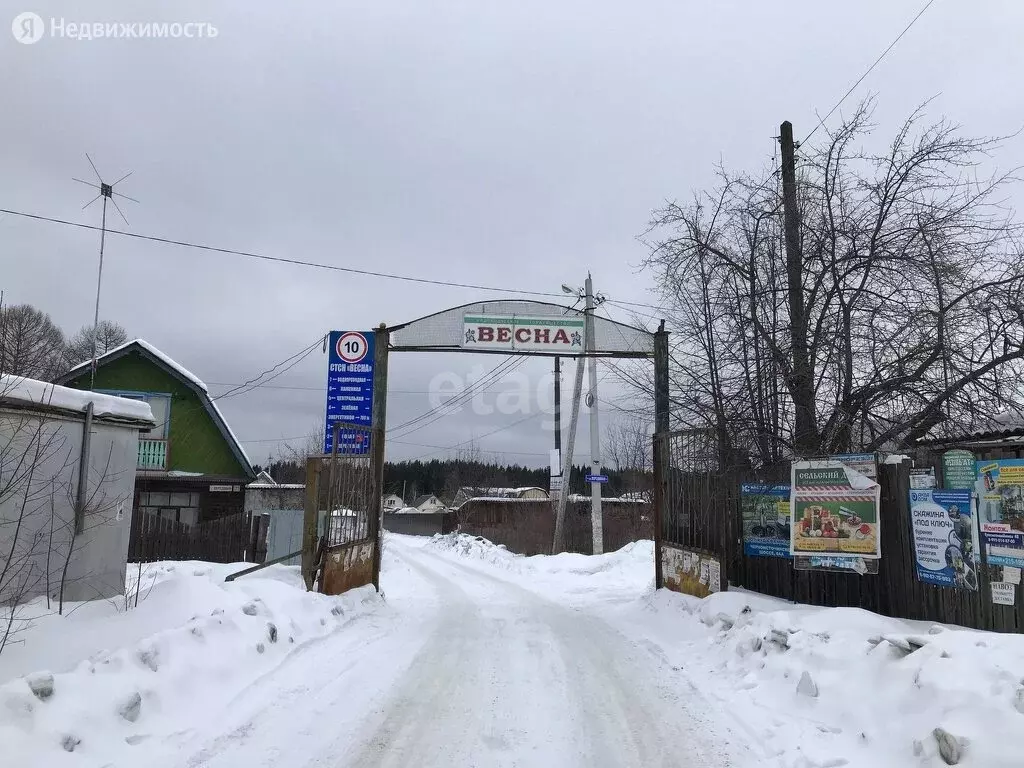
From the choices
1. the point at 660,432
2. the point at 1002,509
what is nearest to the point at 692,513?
the point at 660,432

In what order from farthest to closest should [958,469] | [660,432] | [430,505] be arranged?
[430,505], [660,432], [958,469]

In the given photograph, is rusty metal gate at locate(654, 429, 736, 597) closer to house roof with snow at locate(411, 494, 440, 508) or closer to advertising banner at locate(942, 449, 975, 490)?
advertising banner at locate(942, 449, 975, 490)

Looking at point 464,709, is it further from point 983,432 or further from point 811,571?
point 983,432

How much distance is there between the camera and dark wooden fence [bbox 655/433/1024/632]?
7384mm

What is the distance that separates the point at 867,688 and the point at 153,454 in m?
24.7

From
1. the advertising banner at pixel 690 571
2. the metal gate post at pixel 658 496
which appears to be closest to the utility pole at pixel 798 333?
the advertising banner at pixel 690 571

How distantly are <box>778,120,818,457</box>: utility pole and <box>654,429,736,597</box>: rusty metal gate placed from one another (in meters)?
1.46

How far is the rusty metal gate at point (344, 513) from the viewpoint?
11078 millimetres

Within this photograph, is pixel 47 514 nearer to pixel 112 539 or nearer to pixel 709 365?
pixel 112 539

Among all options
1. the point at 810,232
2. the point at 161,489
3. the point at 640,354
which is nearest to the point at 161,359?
the point at 161,489

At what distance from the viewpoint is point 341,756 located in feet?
17.3

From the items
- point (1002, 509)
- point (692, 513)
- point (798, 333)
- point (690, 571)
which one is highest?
point (798, 333)

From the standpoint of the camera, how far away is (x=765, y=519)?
1058 centimetres

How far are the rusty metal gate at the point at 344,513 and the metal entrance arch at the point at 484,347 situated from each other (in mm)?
198
